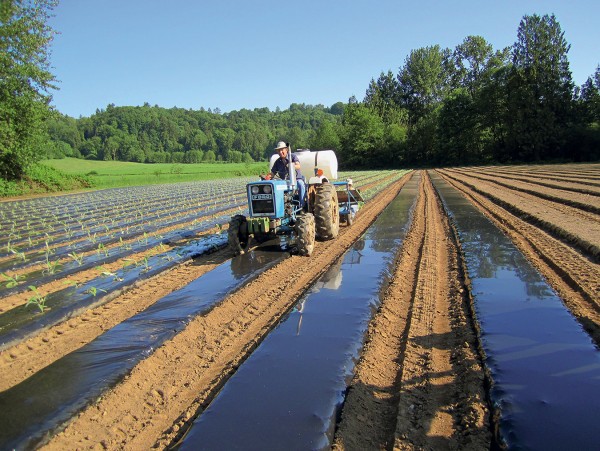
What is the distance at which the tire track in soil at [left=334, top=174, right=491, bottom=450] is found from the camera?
2725mm

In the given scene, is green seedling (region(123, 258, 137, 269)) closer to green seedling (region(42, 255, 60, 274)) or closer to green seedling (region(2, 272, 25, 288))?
green seedling (region(42, 255, 60, 274))

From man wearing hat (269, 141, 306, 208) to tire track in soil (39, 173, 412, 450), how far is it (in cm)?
276

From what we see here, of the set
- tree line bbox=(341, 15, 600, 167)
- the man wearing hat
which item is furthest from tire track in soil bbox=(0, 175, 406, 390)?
tree line bbox=(341, 15, 600, 167)

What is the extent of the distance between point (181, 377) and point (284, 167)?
5.29m

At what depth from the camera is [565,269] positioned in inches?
244

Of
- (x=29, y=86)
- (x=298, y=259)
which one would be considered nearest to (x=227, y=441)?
(x=298, y=259)

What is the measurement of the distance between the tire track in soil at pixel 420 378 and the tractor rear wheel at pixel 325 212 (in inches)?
113

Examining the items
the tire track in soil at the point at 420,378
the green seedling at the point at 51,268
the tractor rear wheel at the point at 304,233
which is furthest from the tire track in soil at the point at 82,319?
the tire track in soil at the point at 420,378

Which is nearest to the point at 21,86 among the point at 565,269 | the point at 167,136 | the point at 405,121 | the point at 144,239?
the point at 144,239

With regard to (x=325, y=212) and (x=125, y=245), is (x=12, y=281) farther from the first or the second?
(x=325, y=212)

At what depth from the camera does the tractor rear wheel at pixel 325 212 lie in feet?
27.7

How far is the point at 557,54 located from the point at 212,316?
53858 millimetres

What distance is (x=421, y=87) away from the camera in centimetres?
7906

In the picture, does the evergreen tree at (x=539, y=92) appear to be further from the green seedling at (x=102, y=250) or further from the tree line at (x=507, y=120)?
the green seedling at (x=102, y=250)
